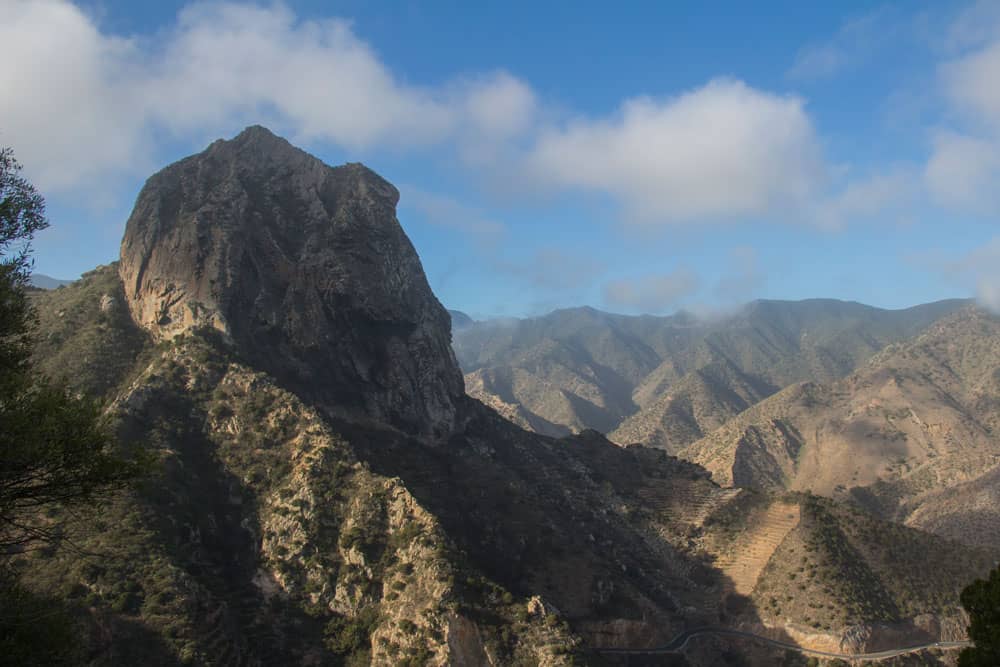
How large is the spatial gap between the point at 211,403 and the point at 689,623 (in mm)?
58731

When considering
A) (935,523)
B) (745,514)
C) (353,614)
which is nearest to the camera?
(353,614)

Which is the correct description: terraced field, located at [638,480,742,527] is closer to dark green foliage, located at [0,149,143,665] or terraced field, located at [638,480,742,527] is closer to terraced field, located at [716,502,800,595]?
terraced field, located at [716,502,800,595]

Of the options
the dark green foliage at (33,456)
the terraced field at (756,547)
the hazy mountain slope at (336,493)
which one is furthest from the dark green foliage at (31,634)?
the terraced field at (756,547)

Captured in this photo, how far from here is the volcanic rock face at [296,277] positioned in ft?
271

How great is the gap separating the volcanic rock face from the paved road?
39346 mm

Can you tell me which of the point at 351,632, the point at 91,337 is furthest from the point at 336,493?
the point at 91,337

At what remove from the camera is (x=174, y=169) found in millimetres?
96000

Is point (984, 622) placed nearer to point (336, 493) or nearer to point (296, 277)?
point (336, 493)

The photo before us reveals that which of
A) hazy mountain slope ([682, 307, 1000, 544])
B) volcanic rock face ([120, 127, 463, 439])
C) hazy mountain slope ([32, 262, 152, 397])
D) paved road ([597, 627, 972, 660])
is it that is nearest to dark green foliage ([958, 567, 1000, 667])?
paved road ([597, 627, 972, 660])

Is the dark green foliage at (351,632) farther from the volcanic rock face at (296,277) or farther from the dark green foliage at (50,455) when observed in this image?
the dark green foliage at (50,455)

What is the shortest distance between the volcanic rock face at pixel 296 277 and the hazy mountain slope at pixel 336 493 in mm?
365

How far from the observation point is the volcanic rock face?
82.6 metres

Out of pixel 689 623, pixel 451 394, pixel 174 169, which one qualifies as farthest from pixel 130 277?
pixel 689 623

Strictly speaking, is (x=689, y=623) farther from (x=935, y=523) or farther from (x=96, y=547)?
(x=935, y=523)
